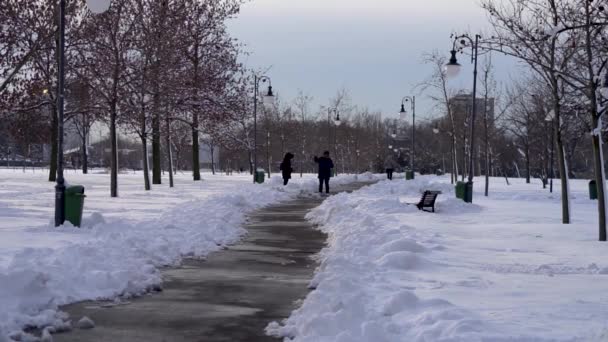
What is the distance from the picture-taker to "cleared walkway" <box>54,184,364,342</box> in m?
6.88

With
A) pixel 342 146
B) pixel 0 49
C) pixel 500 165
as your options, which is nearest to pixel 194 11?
pixel 0 49

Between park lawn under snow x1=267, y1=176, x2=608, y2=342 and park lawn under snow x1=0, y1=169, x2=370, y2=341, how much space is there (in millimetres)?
2322

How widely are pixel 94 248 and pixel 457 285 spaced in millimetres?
5268

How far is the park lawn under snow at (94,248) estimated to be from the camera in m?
7.82

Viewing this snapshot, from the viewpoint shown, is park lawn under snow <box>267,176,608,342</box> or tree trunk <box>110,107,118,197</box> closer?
park lawn under snow <box>267,176,608,342</box>

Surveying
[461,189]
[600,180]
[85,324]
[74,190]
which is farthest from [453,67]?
[85,324]

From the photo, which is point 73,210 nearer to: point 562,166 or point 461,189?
point 562,166

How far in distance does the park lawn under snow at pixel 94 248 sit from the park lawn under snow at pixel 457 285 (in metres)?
2.32

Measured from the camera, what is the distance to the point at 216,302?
8.50 meters

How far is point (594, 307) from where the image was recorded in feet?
25.1

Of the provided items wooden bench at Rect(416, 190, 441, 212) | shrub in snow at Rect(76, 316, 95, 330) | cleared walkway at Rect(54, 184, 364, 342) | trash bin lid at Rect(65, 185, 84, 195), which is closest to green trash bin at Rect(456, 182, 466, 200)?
wooden bench at Rect(416, 190, 441, 212)

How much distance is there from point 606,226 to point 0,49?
916 inches

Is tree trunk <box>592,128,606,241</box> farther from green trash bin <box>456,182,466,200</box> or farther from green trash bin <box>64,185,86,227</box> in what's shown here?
green trash bin <box>456,182,466,200</box>

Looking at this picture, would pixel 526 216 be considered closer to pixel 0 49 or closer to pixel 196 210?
pixel 196 210
